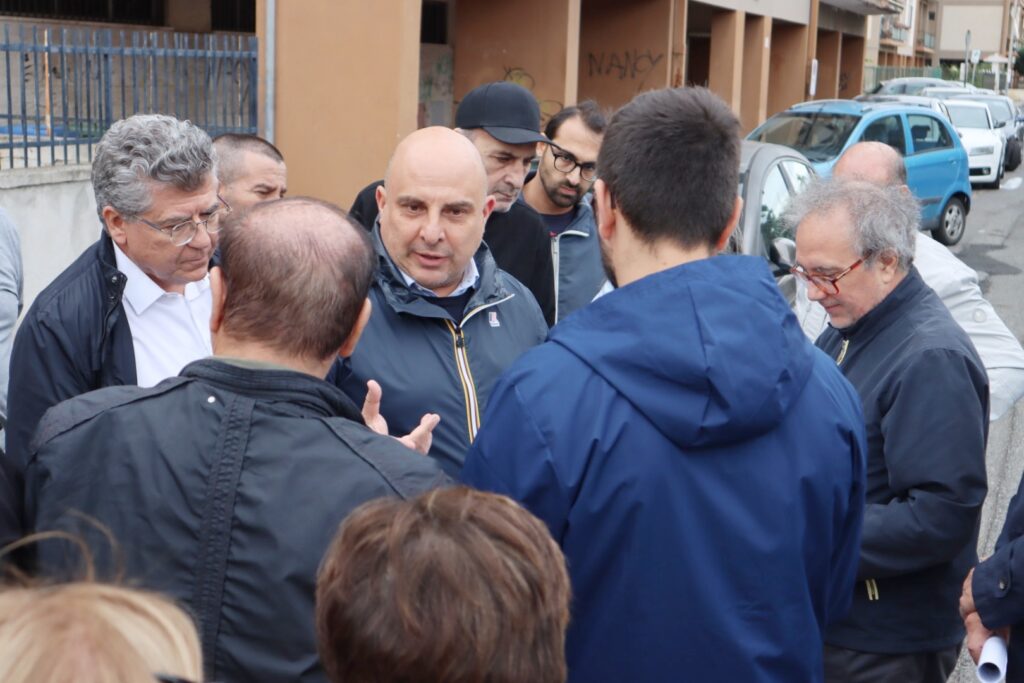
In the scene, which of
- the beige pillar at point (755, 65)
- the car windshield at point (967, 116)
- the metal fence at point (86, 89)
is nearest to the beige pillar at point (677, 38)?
the beige pillar at point (755, 65)

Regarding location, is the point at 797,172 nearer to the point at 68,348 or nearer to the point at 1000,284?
the point at 1000,284

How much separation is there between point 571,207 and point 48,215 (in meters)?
5.03

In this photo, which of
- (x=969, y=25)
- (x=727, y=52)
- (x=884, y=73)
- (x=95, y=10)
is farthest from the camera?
A: (x=969, y=25)

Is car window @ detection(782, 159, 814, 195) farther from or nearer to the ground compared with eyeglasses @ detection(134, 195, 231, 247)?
farther from the ground

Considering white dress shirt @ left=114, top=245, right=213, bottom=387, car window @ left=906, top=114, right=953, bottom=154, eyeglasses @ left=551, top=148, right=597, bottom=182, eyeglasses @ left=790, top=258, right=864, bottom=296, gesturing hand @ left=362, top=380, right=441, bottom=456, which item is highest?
car window @ left=906, top=114, right=953, bottom=154

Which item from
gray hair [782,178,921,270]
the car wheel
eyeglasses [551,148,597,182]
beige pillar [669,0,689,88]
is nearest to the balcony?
beige pillar [669,0,689,88]

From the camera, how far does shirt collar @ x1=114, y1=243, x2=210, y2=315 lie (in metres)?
2.99

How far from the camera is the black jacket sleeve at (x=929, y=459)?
2.79 m

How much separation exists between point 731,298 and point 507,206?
256 cm

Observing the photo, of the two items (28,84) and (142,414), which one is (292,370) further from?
(28,84)

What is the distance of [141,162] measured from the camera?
9.87 feet

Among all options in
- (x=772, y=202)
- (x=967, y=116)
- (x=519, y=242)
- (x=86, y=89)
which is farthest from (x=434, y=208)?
(x=967, y=116)

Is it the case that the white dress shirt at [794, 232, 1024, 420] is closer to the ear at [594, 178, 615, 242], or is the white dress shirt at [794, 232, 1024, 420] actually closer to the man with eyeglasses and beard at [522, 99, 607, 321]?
the man with eyeglasses and beard at [522, 99, 607, 321]

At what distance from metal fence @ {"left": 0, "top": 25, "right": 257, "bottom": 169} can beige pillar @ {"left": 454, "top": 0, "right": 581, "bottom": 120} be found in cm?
538
